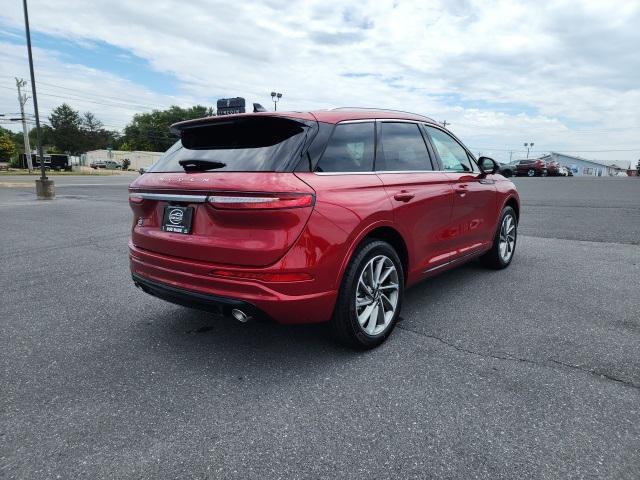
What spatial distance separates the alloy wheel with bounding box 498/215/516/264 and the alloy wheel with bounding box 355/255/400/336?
2.50 meters

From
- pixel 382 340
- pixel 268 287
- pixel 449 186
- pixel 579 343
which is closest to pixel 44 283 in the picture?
pixel 268 287

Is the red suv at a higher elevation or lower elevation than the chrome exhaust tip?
higher

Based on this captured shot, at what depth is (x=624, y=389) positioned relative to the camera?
2.65 m

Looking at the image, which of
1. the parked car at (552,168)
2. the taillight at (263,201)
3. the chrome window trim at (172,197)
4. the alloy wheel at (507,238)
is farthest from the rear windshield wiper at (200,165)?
the parked car at (552,168)

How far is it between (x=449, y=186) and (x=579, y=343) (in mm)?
1653

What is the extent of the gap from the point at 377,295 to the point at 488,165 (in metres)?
2.64

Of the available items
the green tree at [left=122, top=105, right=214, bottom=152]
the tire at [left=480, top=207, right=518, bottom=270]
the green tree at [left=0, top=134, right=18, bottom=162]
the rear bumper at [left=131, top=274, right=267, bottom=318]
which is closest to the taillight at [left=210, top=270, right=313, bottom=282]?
the rear bumper at [left=131, top=274, right=267, bottom=318]

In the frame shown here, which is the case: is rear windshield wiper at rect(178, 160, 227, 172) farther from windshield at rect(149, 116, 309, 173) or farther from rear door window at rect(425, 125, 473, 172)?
rear door window at rect(425, 125, 473, 172)

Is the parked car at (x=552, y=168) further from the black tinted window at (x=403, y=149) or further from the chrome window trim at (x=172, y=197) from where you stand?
the chrome window trim at (x=172, y=197)

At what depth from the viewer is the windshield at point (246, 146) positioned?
278 centimetres

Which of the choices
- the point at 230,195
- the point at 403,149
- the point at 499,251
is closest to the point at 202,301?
the point at 230,195

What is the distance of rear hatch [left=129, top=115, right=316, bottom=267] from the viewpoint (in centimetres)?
260

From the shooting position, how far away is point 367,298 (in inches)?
125

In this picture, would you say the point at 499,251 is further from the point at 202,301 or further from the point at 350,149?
the point at 202,301
